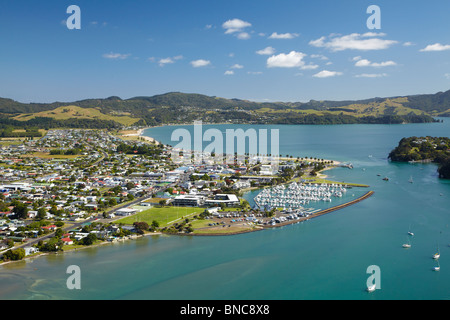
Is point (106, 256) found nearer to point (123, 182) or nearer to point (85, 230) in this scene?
point (85, 230)

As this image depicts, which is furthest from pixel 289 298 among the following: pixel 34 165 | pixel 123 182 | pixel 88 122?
pixel 88 122

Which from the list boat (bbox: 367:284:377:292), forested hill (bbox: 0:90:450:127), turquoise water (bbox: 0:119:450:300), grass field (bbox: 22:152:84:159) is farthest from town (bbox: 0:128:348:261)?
forested hill (bbox: 0:90:450:127)

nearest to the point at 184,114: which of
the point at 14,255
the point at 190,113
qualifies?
the point at 190,113

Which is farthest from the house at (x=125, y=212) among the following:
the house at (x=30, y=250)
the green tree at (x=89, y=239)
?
the house at (x=30, y=250)

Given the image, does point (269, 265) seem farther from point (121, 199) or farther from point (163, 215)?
point (121, 199)
